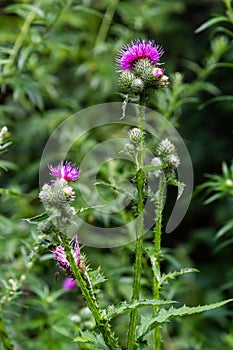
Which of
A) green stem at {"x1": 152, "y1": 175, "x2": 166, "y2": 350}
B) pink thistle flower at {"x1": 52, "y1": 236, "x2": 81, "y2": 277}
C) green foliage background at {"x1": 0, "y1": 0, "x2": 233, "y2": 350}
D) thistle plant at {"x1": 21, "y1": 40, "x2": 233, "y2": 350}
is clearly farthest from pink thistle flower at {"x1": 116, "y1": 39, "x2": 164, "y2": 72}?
green foliage background at {"x1": 0, "y1": 0, "x2": 233, "y2": 350}

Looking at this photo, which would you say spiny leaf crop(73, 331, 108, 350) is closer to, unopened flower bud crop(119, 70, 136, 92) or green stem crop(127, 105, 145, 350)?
green stem crop(127, 105, 145, 350)

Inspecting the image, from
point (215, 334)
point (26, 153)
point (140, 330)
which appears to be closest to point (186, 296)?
point (215, 334)

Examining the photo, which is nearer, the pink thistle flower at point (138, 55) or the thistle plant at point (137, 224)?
the thistle plant at point (137, 224)

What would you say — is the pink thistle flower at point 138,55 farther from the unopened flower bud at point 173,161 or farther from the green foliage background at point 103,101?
the green foliage background at point 103,101

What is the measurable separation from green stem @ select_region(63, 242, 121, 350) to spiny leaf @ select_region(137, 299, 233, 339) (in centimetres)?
5

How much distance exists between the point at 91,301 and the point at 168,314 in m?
0.13

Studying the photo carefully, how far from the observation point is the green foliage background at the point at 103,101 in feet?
6.85

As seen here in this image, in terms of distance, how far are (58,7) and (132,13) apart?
2.65 feet

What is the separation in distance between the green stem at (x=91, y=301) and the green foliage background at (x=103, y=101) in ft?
1.98

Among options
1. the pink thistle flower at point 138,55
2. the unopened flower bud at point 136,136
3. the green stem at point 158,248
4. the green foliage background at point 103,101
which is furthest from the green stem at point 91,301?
the green foliage background at point 103,101

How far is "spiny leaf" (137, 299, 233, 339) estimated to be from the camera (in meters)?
1.00

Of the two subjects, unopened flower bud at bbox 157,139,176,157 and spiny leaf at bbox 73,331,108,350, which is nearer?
spiny leaf at bbox 73,331,108,350

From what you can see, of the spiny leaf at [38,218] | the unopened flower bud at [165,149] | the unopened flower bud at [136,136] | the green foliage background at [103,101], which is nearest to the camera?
the spiny leaf at [38,218]

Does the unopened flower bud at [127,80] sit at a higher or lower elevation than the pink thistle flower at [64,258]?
higher
